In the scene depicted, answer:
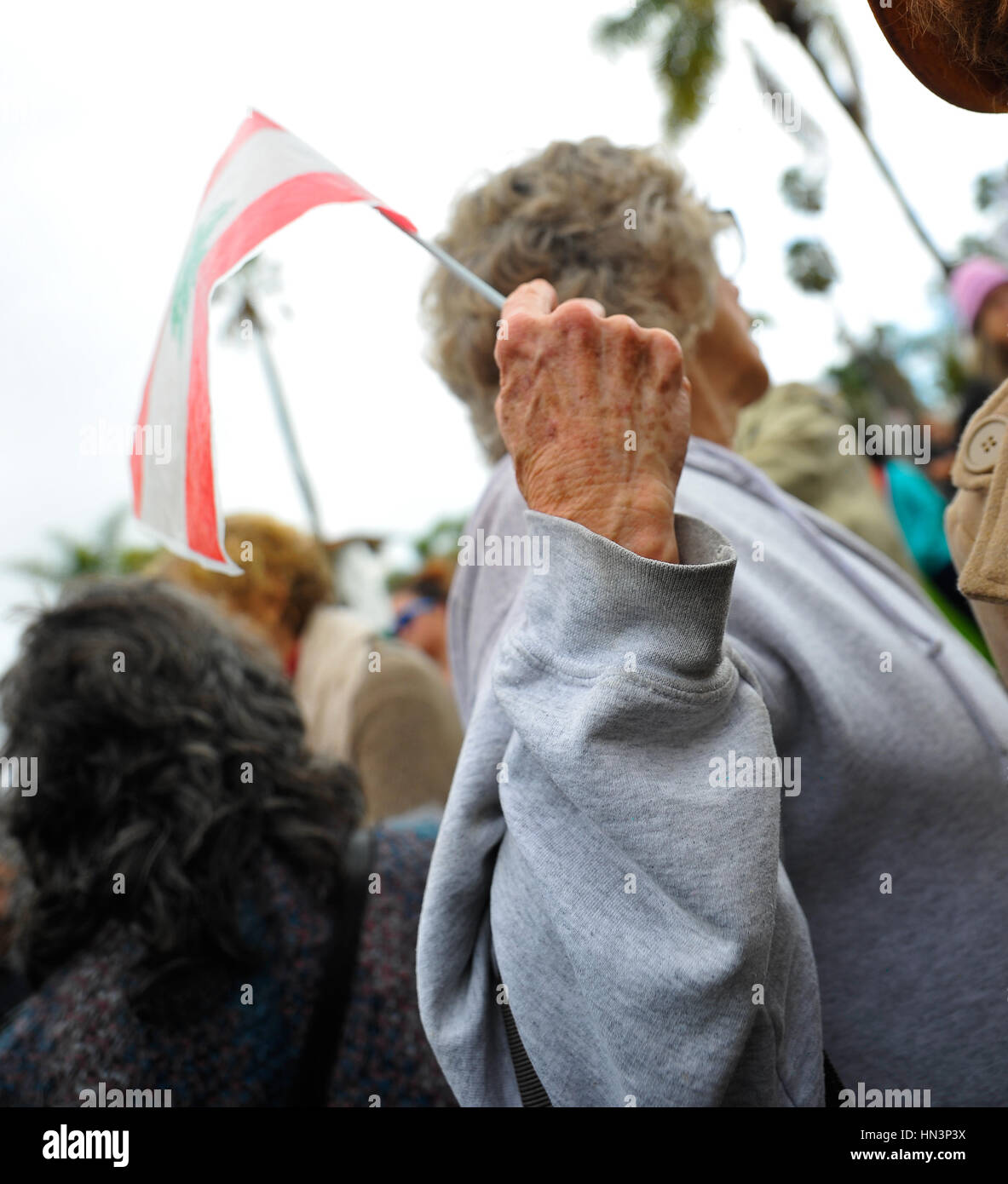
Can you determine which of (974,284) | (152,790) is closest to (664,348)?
(152,790)

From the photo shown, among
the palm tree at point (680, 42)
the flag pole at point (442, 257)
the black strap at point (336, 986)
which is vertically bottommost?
the black strap at point (336, 986)

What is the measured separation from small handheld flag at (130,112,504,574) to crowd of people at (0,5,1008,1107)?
0.35 m

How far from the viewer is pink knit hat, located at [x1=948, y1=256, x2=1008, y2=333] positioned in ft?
12.9

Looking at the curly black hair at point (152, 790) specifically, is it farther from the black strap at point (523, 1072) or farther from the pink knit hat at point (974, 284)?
the pink knit hat at point (974, 284)

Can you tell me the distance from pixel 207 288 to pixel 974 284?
362cm

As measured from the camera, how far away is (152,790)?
1876 mm

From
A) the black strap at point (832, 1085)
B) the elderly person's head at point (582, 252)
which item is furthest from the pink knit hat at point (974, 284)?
the black strap at point (832, 1085)

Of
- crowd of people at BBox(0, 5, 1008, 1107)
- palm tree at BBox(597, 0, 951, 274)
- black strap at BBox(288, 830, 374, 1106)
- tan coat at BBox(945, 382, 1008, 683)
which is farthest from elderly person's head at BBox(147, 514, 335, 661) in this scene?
palm tree at BBox(597, 0, 951, 274)

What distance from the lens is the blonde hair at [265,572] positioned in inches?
133

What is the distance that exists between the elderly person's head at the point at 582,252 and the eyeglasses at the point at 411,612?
3.64m

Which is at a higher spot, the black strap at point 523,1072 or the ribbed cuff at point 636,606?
the ribbed cuff at point 636,606

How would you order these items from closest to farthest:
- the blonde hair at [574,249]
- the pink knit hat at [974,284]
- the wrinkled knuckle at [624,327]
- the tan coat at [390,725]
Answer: the wrinkled knuckle at [624,327] → the blonde hair at [574,249] → the tan coat at [390,725] → the pink knit hat at [974,284]
